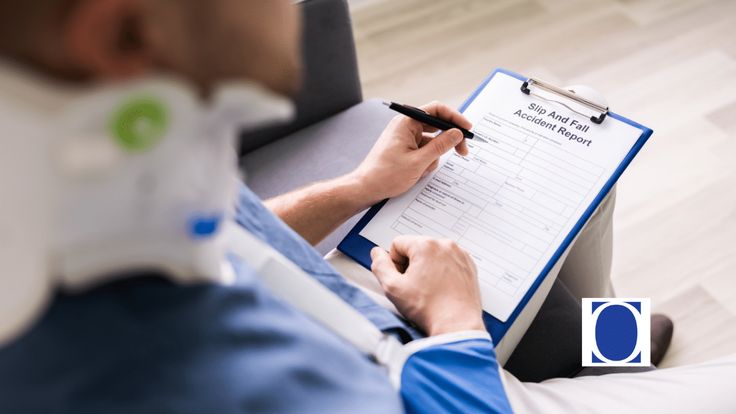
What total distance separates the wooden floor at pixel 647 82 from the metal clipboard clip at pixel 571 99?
24.4 inches

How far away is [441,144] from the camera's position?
0.91 m

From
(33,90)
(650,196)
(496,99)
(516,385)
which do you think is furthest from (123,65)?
(650,196)

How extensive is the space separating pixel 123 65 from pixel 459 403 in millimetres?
506

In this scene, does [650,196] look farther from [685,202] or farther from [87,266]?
[87,266]

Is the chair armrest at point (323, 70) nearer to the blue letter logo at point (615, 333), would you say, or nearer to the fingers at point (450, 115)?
the fingers at point (450, 115)

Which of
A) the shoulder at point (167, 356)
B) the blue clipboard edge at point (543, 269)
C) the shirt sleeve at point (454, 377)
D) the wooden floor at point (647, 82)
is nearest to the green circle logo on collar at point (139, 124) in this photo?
the shoulder at point (167, 356)

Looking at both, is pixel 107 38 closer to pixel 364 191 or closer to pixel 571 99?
pixel 364 191

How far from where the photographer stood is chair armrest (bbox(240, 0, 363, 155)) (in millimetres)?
1134

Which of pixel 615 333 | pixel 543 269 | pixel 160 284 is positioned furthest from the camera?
pixel 615 333

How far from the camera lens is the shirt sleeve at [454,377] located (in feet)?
2.27

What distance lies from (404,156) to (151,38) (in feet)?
2.01

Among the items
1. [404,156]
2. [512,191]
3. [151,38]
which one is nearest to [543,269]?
[512,191]

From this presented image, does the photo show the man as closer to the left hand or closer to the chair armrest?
the left hand

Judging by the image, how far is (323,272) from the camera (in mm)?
748
